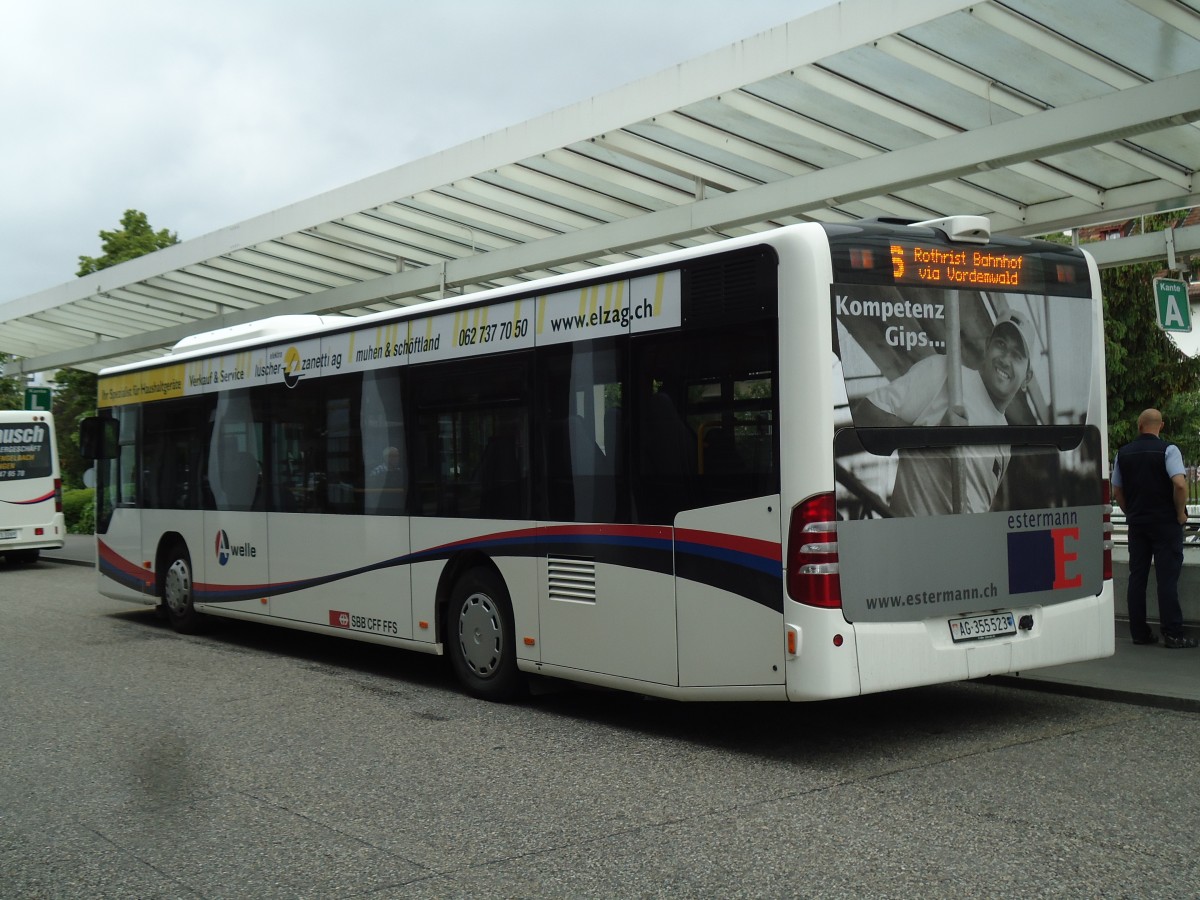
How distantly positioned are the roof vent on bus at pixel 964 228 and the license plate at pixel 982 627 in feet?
7.03

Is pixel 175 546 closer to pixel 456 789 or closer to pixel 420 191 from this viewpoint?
pixel 420 191

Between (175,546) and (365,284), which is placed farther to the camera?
(365,284)

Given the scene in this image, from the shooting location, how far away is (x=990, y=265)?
7.55m

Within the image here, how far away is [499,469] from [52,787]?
345 cm

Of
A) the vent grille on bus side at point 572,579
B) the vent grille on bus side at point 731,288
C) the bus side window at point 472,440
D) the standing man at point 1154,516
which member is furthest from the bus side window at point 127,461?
the standing man at point 1154,516

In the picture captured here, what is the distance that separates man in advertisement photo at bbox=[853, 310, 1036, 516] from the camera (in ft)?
23.2

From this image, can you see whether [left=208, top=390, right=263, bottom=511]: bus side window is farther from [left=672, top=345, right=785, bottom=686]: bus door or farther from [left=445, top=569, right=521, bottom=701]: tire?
[left=672, top=345, right=785, bottom=686]: bus door

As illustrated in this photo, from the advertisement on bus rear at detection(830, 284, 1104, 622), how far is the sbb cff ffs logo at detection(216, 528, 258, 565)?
6882 mm

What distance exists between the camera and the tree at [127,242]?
38688mm

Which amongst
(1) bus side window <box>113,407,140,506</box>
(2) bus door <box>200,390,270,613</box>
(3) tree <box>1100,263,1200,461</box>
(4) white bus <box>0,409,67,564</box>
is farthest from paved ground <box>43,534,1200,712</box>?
(3) tree <box>1100,263,1200,461</box>

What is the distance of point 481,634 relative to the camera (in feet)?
30.2

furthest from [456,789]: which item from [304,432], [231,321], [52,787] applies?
[231,321]

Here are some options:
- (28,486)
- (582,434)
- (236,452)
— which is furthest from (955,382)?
(28,486)

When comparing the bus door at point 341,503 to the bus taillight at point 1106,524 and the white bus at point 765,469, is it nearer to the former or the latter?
the white bus at point 765,469
